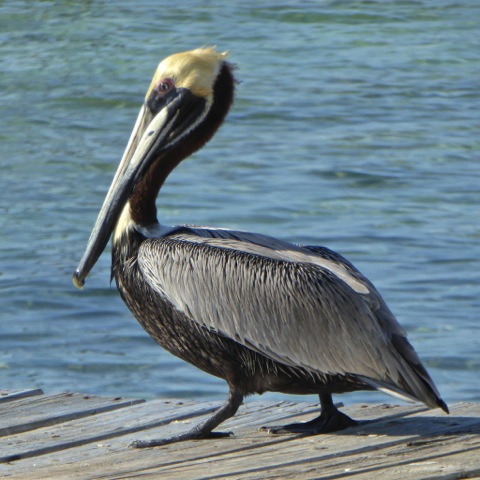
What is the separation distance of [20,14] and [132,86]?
387cm

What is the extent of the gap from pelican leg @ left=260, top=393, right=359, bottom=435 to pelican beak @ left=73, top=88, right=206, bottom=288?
0.96 meters

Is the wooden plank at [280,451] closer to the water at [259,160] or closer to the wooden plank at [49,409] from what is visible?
the wooden plank at [49,409]

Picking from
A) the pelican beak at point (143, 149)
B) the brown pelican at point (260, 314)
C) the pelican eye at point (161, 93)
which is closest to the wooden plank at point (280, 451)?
the brown pelican at point (260, 314)

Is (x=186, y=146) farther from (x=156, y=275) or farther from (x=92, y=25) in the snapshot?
(x=92, y=25)

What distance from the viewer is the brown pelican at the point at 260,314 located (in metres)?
4.21

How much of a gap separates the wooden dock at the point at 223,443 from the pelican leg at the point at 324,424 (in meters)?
0.04

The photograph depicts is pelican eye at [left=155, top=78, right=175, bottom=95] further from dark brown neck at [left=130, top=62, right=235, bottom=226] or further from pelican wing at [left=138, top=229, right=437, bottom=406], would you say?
pelican wing at [left=138, top=229, right=437, bottom=406]

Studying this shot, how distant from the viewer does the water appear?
752 cm

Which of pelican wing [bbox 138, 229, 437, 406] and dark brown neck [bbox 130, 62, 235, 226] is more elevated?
dark brown neck [bbox 130, 62, 235, 226]

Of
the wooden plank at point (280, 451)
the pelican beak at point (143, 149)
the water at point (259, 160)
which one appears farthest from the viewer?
the water at point (259, 160)

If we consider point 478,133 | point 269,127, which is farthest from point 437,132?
point 269,127

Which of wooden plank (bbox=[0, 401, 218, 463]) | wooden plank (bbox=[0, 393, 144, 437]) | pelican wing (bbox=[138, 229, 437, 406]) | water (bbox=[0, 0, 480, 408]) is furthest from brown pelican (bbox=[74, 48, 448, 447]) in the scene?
water (bbox=[0, 0, 480, 408])

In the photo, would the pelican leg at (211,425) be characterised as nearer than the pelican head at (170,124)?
Yes

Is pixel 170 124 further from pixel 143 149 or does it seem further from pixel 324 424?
pixel 324 424
